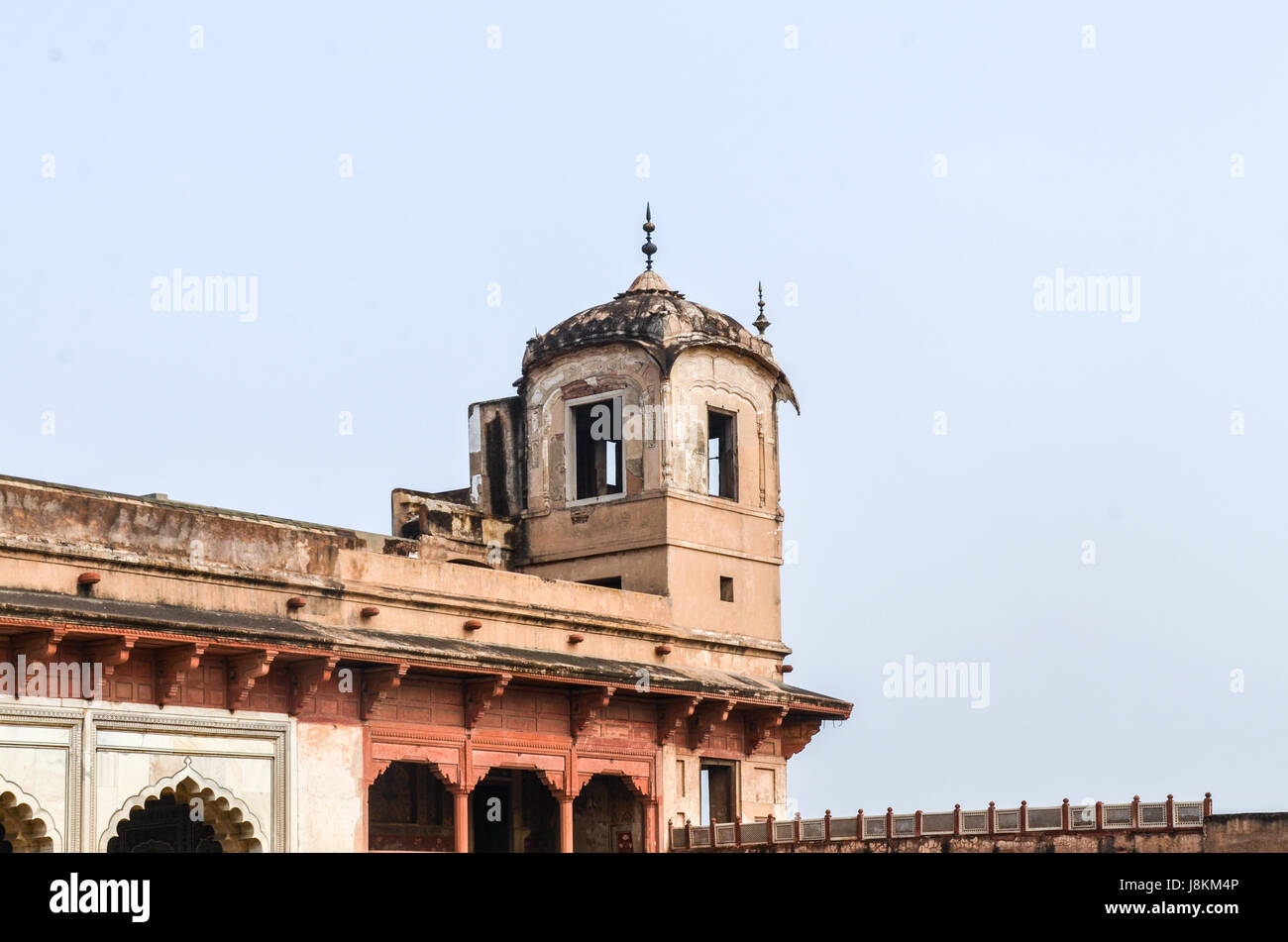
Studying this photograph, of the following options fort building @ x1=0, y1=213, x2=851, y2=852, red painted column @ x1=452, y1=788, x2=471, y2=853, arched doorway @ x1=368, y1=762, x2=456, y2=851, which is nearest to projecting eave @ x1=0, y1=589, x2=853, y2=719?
fort building @ x1=0, y1=213, x2=851, y2=852

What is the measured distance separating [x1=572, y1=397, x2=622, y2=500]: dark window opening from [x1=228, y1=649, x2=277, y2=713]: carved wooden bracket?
7886mm

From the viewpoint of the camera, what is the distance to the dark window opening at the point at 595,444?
26.8m

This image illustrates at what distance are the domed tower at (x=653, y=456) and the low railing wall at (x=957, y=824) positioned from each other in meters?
3.08

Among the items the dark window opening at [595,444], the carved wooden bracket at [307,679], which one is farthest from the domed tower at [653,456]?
the carved wooden bracket at [307,679]

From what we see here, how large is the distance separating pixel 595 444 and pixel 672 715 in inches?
168

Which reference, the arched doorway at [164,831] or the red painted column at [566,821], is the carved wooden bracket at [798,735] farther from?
the arched doorway at [164,831]

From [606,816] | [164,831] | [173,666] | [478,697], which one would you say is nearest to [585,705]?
[478,697]

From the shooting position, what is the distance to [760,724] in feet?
85.6

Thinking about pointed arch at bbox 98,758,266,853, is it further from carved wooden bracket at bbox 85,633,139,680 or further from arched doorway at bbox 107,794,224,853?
carved wooden bracket at bbox 85,633,139,680

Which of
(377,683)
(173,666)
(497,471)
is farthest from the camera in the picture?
(497,471)

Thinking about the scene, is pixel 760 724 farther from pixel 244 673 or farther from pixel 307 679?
pixel 244 673
